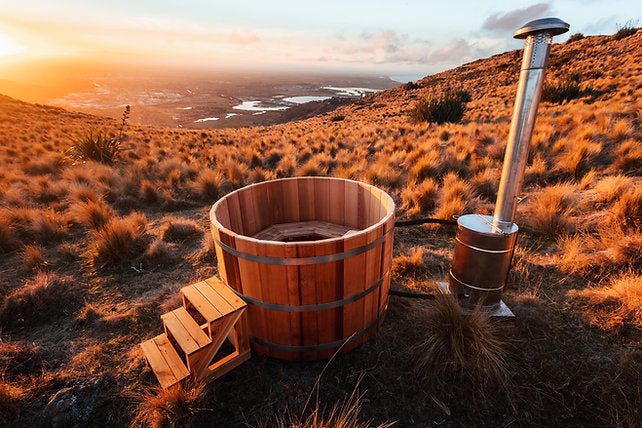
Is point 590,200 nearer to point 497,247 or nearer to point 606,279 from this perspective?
point 606,279

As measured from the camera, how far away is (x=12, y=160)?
992 centimetres

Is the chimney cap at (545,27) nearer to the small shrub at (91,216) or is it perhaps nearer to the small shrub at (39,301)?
the small shrub at (39,301)

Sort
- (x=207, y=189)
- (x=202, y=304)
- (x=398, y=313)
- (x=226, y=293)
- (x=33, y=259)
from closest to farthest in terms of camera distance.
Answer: (x=202, y=304) < (x=226, y=293) < (x=398, y=313) < (x=33, y=259) < (x=207, y=189)

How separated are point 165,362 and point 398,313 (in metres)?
2.43

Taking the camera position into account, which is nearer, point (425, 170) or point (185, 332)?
point (185, 332)

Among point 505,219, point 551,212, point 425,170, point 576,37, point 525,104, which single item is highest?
point 576,37

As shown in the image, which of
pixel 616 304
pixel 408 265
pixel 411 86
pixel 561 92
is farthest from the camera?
pixel 411 86

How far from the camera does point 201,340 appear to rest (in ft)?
8.02

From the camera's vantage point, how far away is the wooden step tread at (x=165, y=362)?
237 centimetres

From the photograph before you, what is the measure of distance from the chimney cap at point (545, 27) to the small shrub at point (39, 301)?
5.67 metres

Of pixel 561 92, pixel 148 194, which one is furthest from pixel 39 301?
pixel 561 92

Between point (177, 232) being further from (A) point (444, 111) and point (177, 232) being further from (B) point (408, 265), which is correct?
(A) point (444, 111)

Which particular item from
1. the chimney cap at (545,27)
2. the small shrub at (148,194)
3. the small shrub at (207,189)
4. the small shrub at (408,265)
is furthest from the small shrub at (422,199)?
the small shrub at (148,194)

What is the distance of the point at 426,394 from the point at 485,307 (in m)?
1.10
